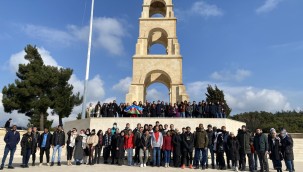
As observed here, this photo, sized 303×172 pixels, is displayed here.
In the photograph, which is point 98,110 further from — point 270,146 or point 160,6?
point 160,6

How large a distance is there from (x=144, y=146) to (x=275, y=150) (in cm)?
567

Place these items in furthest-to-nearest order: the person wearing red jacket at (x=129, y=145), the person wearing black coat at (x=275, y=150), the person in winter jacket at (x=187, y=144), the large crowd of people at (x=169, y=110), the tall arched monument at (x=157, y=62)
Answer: the tall arched monument at (x=157, y=62) < the large crowd of people at (x=169, y=110) < the person wearing red jacket at (x=129, y=145) < the person in winter jacket at (x=187, y=144) < the person wearing black coat at (x=275, y=150)

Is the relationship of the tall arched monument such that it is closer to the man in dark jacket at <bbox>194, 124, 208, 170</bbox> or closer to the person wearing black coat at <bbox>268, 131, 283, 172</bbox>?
the man in dark jacket at <bbox>194, 124, 208, 170</bbox>

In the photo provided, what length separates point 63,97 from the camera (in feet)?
119

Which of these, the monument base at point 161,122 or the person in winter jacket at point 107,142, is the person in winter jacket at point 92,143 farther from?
the monument base at point 161,122

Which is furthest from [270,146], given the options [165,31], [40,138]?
[165,31]

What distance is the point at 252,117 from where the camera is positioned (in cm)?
5406

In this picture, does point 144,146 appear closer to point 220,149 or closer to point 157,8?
point 220,149

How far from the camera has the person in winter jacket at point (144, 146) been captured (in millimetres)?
12273

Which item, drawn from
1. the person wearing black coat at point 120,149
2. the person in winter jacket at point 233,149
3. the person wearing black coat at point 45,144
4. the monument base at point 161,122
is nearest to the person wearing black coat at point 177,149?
the person in winter jacket at point 233,149

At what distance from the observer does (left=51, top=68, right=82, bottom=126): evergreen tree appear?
3531cm

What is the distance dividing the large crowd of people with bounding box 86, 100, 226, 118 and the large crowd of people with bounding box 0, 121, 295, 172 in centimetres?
697

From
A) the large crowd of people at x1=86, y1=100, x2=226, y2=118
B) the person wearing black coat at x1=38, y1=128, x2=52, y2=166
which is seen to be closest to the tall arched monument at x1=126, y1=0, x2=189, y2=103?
the large crowd of people at x1=86, y1=100, x2=226, y2=118

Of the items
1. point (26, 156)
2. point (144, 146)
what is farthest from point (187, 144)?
point (26, 156)
